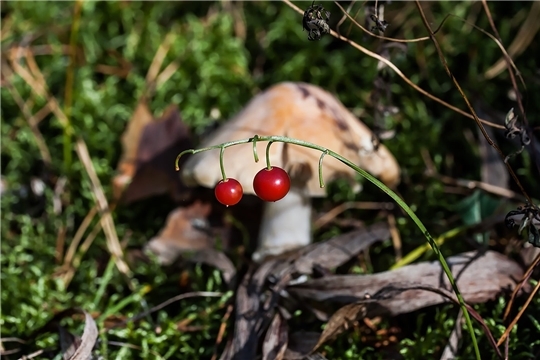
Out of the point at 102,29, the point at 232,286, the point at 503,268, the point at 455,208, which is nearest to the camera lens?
the point at 503,268

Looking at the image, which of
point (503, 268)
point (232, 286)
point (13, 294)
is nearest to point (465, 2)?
point (503, 268)

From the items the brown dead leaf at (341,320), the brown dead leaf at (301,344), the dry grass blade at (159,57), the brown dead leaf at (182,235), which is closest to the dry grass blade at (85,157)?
the brown dead leaf at (182,235)

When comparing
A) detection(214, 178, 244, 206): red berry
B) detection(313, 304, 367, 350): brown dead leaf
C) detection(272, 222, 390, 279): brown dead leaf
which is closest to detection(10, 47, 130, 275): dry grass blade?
detection(272, 222, 390, 279): brown dead leaf

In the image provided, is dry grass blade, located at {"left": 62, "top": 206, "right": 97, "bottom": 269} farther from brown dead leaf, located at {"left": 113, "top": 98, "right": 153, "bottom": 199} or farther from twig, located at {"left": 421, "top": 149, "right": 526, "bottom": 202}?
twig, located at {"left": 421, "top": 149, "right": 526, "bottom": 202}

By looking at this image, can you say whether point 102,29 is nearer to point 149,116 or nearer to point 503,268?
point 149,116

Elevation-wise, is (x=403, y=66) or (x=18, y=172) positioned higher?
(x=403, y=66)

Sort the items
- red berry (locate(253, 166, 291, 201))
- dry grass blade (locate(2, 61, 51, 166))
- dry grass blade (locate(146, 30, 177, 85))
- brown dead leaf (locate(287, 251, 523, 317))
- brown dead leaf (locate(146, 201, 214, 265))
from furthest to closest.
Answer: dry grass blade (locate(146, 30, 177, 85)) → dry grass blade (locate(2, 61, 51, 166)) → brown dead leaf (locate(146, 201, 214, 265)) → brown dead leaf (locate(287, 251, 523, 317)) → red berry (locate(253, 166, 291, 201))
